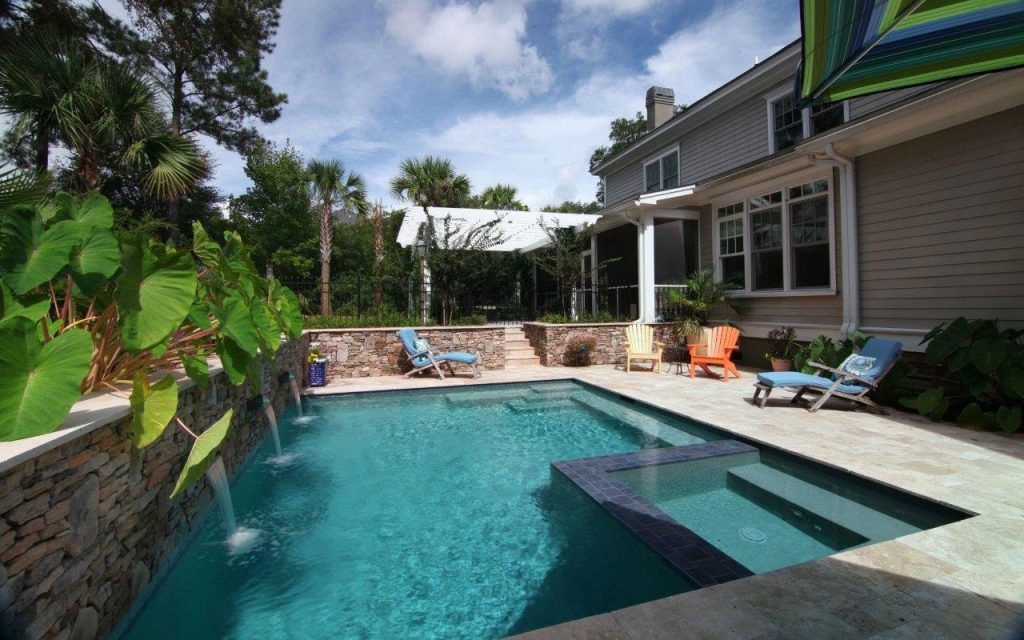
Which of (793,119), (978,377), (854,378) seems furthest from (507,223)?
(978,377)

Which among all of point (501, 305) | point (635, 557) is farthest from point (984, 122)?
point (501, 305)

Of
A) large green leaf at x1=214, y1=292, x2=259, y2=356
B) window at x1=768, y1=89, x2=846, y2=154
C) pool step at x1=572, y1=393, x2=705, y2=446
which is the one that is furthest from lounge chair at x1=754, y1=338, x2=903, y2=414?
large green leaf at x1=214, y1=292, x2=259, y2=356

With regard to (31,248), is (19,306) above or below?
below

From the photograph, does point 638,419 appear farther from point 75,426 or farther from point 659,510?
point 75,426

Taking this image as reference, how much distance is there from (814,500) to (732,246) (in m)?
7.78

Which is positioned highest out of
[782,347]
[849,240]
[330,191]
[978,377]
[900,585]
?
[330,191]

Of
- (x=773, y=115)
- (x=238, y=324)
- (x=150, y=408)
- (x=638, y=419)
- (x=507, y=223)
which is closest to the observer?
(x=150, y=408)

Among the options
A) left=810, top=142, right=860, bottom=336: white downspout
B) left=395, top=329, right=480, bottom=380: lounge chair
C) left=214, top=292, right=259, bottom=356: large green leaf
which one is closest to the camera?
left=214, top=292, right=259, bottom=356: large green leaf

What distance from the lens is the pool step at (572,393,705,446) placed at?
585 centimetres

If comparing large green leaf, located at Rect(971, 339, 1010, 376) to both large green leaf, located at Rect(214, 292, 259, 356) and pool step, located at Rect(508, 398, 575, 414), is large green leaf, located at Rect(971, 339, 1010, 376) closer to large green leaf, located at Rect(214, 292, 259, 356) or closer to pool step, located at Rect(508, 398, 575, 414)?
pool step, located at Rect(508, 398, 575, 414)

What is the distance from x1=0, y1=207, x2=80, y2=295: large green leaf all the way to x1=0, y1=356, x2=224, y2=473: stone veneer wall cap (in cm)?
69

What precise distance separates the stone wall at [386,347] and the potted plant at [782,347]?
574 centimetres

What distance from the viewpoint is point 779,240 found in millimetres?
9461

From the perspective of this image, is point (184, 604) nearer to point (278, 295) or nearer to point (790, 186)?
point (278, 295)
